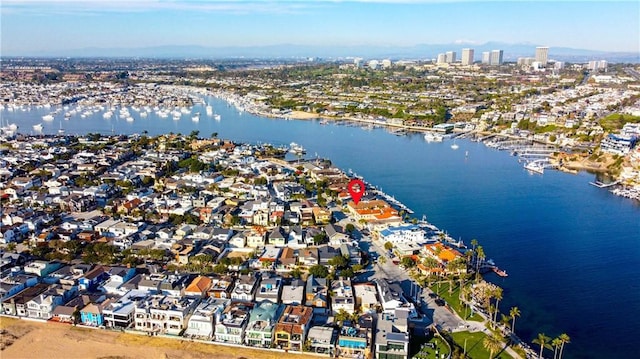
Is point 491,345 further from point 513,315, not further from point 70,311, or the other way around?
point 70,311

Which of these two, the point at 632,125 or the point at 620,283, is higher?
the point at 632,125

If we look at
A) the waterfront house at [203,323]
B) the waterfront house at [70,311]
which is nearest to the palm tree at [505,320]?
the waterfront house at [203,323]

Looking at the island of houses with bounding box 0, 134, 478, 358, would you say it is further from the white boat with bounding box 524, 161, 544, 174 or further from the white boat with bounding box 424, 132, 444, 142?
the white boat with bounding box 424, 132, 444, 142

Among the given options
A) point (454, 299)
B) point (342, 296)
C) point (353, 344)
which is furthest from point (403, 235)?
point (353, 344)

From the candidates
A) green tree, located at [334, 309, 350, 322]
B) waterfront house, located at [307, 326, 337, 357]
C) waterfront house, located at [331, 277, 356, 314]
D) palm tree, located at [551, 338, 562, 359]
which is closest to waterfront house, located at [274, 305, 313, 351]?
waterfront house, located at [307, 326, 337, 357]

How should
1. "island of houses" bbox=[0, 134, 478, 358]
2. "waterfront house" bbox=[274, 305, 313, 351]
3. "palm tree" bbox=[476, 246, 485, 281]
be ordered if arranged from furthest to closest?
"palm tree" bbox=[476, 246, 485, 281] → "island of houses" bbox=[0, 134, 478, 358] → "waterfront house" bbox=[274, 305, 313, 351]

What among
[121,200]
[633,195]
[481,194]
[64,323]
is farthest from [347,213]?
[633,195]

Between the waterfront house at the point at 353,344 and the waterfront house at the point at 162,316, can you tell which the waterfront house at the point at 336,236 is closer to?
the waterfront house at the point at 353,344

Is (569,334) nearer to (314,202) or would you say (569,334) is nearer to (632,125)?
(314,202)
